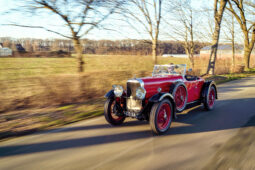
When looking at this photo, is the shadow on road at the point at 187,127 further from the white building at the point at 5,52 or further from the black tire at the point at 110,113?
the white building at the point at 5,52

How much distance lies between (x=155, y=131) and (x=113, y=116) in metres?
1.33

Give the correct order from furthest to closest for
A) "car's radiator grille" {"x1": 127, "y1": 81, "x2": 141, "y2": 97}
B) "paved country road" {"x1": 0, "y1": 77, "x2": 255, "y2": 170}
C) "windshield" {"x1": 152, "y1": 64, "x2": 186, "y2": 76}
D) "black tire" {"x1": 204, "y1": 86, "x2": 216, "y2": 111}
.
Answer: "black tire" {"x1": 204, "y1": 86, "x2": 216, "y2": 111}
"windshield" {"x1": 152, "y1": 64, "x2": 186, "y2": 76}
"car's radiator grille" {"x1": 127, "y1": 81, "x2": 141, "y2": 97}
"paved country road" {"x1": 0, "y1": 77, "x2": 255, "y2": 170}

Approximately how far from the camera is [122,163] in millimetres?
3098

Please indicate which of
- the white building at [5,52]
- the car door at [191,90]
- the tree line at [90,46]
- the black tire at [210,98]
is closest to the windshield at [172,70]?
the car door at [191,90]

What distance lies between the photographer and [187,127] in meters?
4.69

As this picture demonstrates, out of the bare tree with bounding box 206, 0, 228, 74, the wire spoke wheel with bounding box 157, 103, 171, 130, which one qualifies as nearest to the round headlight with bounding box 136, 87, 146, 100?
the wire spoke wheel with bounding box 157, 103, 171, 130

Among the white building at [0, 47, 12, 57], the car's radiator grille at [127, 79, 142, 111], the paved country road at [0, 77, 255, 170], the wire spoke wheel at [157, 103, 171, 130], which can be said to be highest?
the white building at [0, 47, 12, 57]

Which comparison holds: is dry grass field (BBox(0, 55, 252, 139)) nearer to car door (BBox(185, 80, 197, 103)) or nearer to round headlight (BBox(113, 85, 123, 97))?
round headlight (BBox(113, 85, 123, 97))

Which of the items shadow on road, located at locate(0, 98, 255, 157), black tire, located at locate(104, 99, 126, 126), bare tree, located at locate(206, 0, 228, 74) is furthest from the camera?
bare tree, located at locate(206, 0, 228, 74)

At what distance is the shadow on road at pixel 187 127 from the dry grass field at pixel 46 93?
952 millimetres

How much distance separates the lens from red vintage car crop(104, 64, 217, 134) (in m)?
4.30

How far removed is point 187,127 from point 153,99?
1215 mm

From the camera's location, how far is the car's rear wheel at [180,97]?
5127 millimetres

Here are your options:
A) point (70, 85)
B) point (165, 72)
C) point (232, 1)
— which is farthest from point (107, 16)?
point (232, 1)
